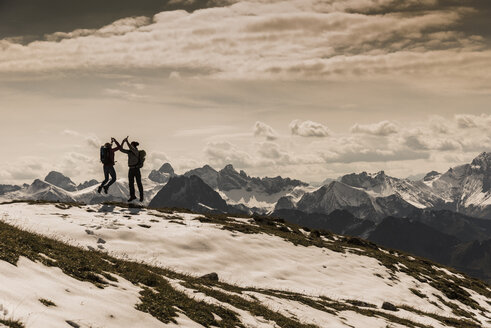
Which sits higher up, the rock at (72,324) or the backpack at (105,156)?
the backpack at (105,156)

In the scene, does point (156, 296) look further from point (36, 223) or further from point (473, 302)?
point (473, 302)

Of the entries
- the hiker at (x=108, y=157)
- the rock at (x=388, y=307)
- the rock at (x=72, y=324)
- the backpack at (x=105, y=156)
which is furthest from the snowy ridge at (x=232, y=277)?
the backpack at (x=105, y=156)

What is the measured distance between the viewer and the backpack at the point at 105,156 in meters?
34.3

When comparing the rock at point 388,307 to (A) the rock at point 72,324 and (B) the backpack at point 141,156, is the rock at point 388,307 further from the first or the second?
(A) the rock at point 72,324

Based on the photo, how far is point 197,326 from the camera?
13.9 metres

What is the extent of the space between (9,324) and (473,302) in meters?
48.5

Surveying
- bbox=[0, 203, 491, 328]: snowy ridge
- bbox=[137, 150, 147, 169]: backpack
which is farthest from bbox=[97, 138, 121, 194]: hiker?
bbox=[0, 203, 491, 328]: snowy ridge

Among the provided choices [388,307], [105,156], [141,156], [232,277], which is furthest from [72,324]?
[388,307]

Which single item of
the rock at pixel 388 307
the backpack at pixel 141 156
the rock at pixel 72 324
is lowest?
the rock at pixel 388 307

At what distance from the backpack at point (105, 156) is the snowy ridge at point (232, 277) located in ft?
18.1

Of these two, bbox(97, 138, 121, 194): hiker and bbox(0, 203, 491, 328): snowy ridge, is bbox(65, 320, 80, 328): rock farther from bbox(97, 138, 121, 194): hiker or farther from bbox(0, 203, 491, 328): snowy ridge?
bbox(97, 138, 121, 194): hiker

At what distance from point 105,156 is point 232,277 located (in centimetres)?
1450

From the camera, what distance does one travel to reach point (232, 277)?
3167cm

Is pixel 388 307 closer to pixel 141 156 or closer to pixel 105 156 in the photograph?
pixel 141 156
